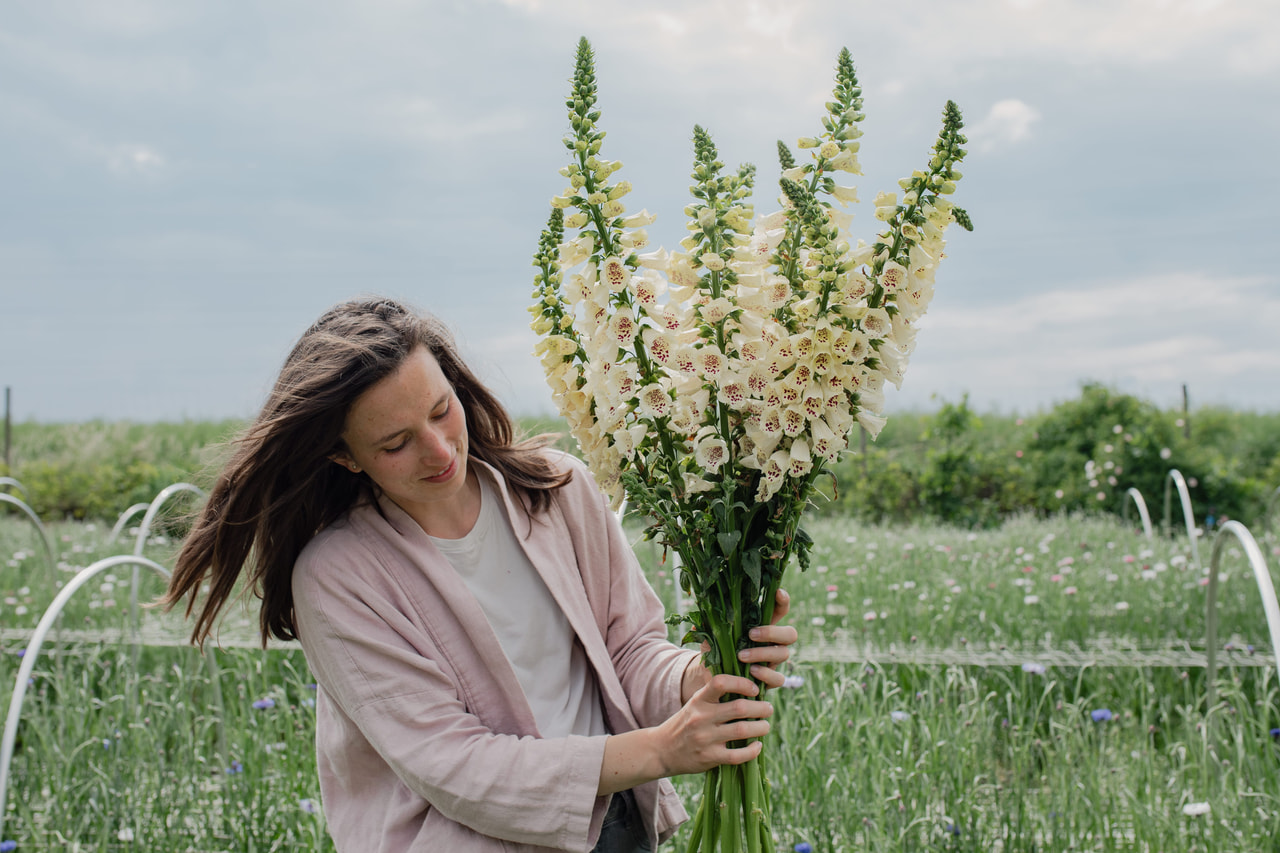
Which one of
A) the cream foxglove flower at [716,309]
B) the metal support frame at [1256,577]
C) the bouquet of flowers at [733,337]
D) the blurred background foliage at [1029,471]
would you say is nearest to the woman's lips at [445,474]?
the bouquet of flowers at [733,337]

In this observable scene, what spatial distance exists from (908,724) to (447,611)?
1492mm

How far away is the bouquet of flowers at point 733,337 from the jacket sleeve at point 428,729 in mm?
258

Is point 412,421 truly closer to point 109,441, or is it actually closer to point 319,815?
point 319,815

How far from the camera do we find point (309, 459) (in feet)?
4.19

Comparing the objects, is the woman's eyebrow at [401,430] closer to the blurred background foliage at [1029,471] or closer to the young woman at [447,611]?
the young woman at [447,611]

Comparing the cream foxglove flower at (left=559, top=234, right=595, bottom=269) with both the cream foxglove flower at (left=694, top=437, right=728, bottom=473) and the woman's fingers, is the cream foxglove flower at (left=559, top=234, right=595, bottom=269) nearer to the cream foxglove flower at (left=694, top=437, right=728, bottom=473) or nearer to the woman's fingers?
the cream foxglove flower at (left=694, top=437, right=728, bottom=473)

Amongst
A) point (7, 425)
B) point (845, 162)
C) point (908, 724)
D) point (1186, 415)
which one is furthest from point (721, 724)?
point (7, 425)

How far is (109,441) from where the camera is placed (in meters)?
10.4

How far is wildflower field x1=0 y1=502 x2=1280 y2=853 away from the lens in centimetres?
213

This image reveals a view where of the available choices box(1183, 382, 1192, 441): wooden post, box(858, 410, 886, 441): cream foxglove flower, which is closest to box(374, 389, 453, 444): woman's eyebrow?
box(858, 410, 886, 441): cream foxglove flower

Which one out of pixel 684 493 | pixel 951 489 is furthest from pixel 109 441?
pixel 684 493

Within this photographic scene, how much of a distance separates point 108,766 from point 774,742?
1.84 metres

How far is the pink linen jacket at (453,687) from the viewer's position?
3.84 feet

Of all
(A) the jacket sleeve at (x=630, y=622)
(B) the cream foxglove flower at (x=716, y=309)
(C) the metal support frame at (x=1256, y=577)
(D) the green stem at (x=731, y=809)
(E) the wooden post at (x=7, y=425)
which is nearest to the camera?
(B) the cream foxglove flower at (x=716, y=309)
